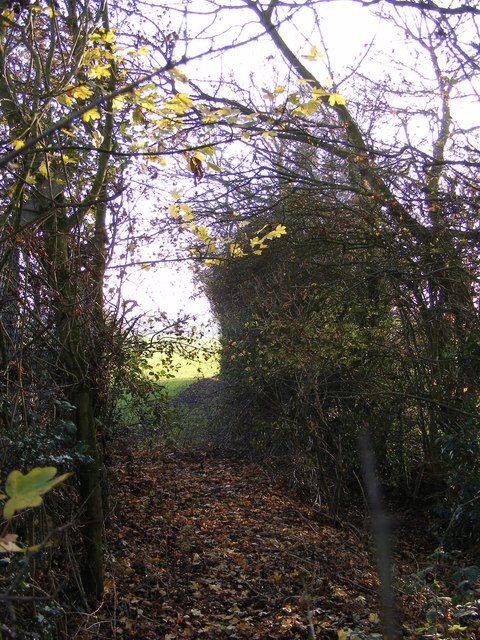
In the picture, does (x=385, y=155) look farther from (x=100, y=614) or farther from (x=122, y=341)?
(x=100, y=614)

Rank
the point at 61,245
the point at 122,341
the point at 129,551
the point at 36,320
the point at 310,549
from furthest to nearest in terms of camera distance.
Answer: the point at 310,549 → the point at 129,551 → the point at 122,341 → the point at 61,245 → the point at 36,320

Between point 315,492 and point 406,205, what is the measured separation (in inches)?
162

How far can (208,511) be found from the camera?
712 centimetres

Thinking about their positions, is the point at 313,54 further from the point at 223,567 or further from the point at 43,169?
the point at 223,567

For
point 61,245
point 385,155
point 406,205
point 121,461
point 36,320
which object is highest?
point 385,155

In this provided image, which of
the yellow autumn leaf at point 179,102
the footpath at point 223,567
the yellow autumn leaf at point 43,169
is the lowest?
the footpath at point 223,567

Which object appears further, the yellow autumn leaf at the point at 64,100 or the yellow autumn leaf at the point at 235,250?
the yellow autumn leaf at the point at 235,250

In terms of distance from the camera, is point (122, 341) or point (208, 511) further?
Result: point (208, 511)

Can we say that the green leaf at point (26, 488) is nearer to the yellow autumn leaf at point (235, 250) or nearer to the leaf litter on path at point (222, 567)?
the leaf litter on path at point (222, 567)

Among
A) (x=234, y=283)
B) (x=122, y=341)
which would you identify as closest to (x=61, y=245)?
(x=122, y=341)

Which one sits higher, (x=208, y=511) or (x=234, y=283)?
(x=234, y=283)

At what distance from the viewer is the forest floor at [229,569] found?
4.33 metres

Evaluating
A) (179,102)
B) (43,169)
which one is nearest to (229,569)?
(43,169)

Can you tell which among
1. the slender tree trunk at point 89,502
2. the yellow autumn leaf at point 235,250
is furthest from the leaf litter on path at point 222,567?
the yellow autumn leaf at point 235,250
